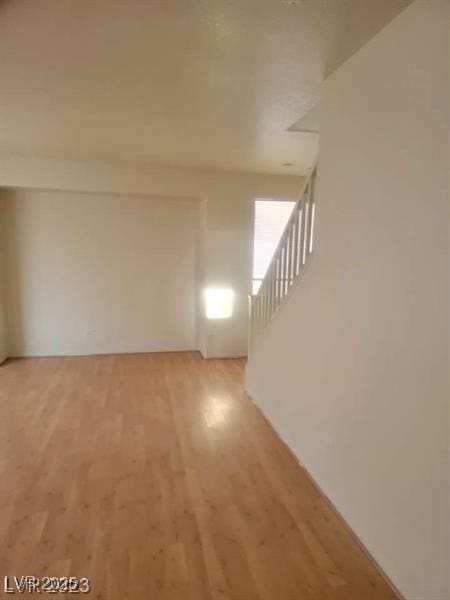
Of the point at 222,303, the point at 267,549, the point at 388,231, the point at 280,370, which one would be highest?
the point at 388,231

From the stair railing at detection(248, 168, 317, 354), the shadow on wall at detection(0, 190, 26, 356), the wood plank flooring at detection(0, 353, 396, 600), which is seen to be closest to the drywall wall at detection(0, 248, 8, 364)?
the shadow on wall at detection(0, 190, 26, 356)

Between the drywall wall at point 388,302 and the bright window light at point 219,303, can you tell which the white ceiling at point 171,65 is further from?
the bright window light at point 219,303

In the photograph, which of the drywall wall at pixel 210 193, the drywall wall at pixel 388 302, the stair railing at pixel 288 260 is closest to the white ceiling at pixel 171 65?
the drywall wall at pixel 388 302

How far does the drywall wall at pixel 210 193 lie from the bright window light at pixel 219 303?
83 millimetres

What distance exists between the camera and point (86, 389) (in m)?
3.95

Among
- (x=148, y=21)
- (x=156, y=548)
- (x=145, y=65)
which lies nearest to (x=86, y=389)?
(x=156, y=548)

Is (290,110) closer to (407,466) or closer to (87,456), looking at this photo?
(407,466)

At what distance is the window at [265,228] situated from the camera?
16.6ft

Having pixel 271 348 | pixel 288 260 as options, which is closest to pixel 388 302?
pixel 288 260

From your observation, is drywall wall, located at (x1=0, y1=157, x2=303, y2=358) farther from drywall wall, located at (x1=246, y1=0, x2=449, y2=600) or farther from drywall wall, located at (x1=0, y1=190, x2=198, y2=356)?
drywall wall, located at (x1=246, y1=0, x2=449, y2=600)

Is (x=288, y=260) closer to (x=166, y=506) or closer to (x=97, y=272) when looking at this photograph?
(x=166, y=506)

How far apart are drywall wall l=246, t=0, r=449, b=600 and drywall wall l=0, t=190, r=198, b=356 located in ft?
10.1

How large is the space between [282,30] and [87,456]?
2867mm

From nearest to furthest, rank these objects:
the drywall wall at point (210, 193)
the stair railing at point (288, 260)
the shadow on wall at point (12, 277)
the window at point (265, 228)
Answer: the stair railing at point (288, 260) < the drywall wall at point (210, 193) < the shadow on wall at point (12, 277) < the window at point (265, 228)
